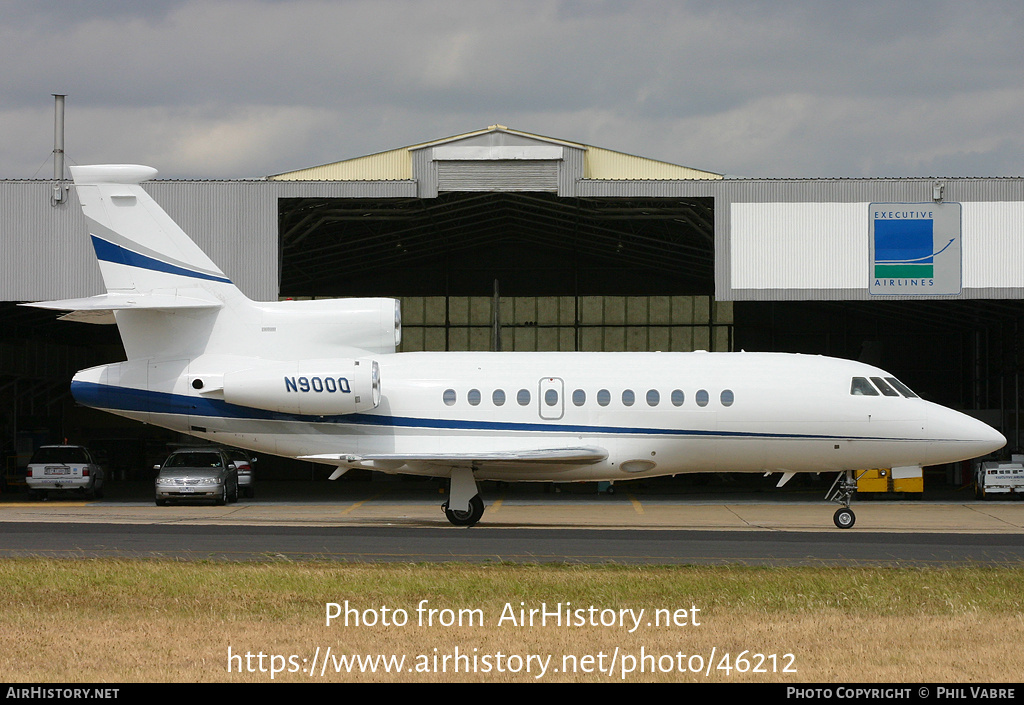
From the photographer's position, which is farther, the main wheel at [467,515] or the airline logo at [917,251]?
the airline logo at [917,251]

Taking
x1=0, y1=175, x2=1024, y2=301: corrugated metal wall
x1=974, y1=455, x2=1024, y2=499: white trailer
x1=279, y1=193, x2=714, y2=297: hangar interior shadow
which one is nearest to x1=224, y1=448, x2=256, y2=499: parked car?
x1=279, y1=193, x2=714, y2=297: hangar interior shadow

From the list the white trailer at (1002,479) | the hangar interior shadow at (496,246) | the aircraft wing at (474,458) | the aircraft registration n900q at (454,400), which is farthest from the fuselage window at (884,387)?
the white trailer at (1002,479)

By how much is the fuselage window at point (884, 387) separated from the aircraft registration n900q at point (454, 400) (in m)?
0.03

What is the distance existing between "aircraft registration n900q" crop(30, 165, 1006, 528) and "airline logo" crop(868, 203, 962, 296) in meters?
9.19

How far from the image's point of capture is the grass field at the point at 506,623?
8320mm

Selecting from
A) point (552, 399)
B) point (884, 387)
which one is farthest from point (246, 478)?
point (884, 387)

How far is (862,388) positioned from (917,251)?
1011 centimetres

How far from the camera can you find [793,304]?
158ft

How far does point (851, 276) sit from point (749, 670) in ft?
74.8

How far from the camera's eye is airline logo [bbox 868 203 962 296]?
96.1 ft

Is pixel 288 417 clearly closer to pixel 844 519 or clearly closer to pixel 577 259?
pixel 844 519

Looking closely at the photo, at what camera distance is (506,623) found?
1010 cm

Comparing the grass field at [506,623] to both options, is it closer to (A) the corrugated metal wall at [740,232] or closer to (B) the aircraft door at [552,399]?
(B) the aircraft door at [552,399]
